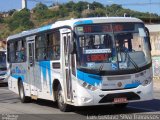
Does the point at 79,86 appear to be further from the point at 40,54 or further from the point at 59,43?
the point at 40,54

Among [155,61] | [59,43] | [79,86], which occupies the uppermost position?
[59,43]

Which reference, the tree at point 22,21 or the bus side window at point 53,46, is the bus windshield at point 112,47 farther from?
the tree at point 22,21

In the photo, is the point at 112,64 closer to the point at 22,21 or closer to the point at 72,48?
the point at 72,48

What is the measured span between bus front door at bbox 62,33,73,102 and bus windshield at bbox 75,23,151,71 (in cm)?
58

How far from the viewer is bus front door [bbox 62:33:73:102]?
13680mm

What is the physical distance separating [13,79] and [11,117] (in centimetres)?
738

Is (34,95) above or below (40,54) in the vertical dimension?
below

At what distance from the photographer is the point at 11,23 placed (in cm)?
8988

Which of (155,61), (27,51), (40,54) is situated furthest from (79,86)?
(155,61)

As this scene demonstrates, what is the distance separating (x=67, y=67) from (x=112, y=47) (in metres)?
1.53

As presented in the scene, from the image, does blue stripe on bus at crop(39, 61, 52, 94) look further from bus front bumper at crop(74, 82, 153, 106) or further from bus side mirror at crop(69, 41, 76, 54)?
bus front bumper at crop(74, 82, 153, 106)

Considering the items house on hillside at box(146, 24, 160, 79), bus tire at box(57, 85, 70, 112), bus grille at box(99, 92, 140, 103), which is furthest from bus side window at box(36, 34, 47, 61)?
house on hillside at box(146, 24, 160, 79)

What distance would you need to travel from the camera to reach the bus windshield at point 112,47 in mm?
13070

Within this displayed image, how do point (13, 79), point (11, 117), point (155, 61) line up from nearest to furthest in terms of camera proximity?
point (11, 117) → point (13, 79) → point (155, 61)
